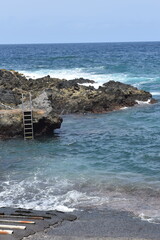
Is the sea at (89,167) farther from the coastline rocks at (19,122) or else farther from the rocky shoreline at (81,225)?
the coastline rocks at (19,122)

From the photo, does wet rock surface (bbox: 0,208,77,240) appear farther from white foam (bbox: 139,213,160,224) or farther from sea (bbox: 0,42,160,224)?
white foam (bbox: 139,213,160,224)

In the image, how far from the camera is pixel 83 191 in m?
19.1

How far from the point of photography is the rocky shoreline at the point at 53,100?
94.7 ft

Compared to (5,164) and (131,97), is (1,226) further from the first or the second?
(131,97)

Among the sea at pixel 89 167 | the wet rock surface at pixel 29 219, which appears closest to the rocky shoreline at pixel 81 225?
the wet rock surface at pixel 29 219

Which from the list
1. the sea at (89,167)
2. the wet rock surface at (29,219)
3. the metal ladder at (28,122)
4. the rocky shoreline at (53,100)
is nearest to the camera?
the wet rock surface at (29,219)

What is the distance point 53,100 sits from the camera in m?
39.2

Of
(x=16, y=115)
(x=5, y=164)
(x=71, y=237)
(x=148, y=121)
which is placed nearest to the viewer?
(x=71, y=237)

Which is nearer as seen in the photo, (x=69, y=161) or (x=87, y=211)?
(x=87, y=211)

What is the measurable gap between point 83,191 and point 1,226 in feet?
18.5

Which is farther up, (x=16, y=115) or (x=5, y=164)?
(x=16, y=115)

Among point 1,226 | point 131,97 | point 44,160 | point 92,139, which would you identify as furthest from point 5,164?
point 131,97

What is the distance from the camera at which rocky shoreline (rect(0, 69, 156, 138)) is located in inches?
1137

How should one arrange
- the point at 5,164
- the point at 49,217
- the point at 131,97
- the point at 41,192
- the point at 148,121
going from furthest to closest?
the point at 131,97
the point at 148,121
the point at 5,164
the point at 41,192
the point at 49,217
